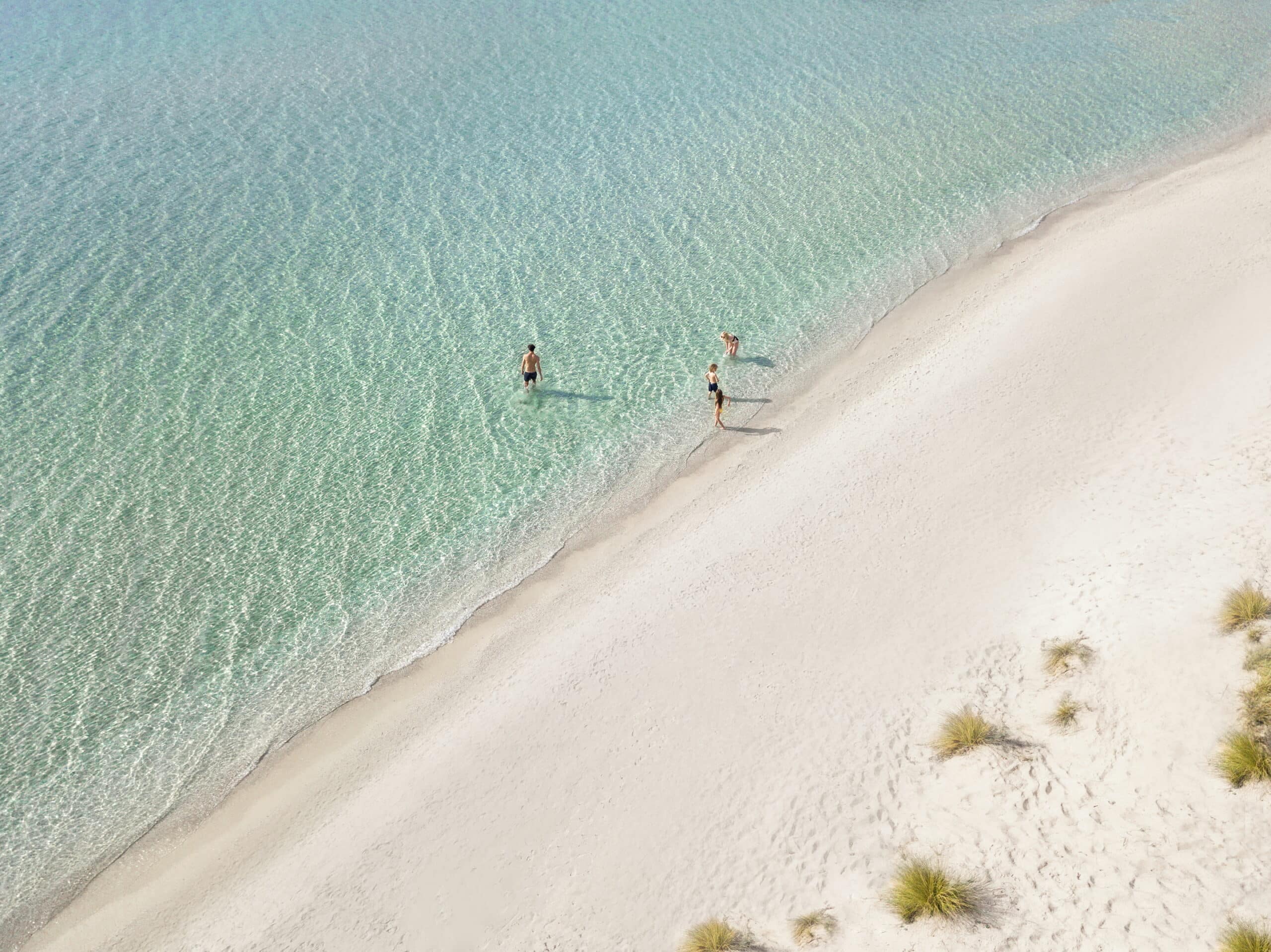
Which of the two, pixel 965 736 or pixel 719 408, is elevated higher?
pixel 719 408

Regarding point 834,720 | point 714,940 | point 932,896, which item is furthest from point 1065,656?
point 714,940

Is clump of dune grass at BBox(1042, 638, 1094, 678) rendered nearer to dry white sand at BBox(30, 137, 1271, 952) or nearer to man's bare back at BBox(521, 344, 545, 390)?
dry white sand at BBox(30, 137, 1271, 952)

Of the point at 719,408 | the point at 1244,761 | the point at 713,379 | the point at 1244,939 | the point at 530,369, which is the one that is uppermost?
the point at 530,369

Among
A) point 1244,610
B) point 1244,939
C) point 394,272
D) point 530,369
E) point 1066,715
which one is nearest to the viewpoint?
point 1244,939

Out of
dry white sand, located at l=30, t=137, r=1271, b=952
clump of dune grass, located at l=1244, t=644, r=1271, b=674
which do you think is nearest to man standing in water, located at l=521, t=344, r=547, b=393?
dry white sand, located at l=30, t=137, r=1271, b=952

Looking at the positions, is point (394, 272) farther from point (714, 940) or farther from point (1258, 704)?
point (1258, 704)

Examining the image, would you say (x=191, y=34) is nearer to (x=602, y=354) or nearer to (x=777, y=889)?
(x=602, y=354)
